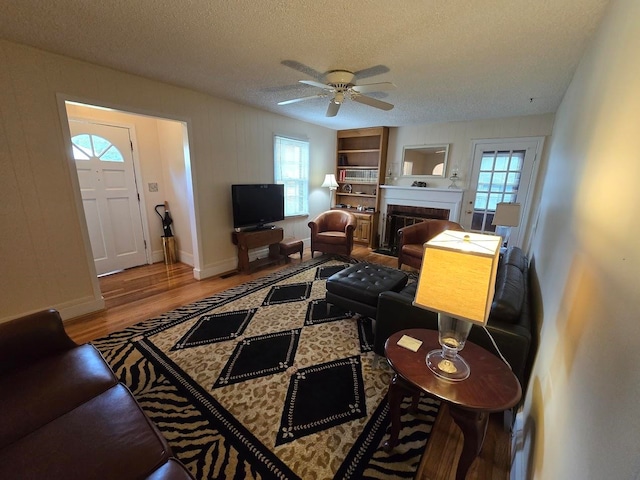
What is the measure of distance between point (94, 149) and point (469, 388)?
4.83 m

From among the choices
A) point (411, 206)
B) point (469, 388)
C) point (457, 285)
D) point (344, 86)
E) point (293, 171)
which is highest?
point (344, 86)

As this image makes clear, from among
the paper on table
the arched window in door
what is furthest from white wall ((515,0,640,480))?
the arched window in door

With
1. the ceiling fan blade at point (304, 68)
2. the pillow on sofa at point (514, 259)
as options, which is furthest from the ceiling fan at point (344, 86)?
the pillow on sofa at point (514, 259)

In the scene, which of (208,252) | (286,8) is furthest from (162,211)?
(286,8)

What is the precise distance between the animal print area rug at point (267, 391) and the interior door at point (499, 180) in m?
3.18

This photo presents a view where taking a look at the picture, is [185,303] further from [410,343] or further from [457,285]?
[457,285]

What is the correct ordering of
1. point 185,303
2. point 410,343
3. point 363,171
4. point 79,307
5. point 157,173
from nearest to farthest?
1. point 410,343
2. point 79,307
3. point 185,303
4. point 157,173
5. point 363,171

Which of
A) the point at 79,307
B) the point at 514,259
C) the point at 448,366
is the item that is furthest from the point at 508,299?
the point at 79,307

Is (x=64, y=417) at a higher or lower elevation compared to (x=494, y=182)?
lower

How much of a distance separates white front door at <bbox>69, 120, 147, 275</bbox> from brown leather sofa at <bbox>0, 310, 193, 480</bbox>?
2.56 metres

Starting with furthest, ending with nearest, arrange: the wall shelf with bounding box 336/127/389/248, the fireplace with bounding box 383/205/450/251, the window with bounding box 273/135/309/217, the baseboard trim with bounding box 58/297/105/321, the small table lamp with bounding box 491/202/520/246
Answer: the wall shelf with bounding box 336/127/389/248, the fireplace with bounding box 383/205/450/251, the window with bounding box 273/135/309/217, the small table lamp with bounding box 491/202/520/246, the baseboard trim with bounding box 58/297/105/321

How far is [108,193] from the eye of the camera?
3748 mm

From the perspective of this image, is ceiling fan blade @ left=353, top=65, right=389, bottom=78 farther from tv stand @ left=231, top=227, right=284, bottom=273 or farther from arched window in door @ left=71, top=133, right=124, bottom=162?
arched window in door @ left=71, top=133, right=124, bottom=162

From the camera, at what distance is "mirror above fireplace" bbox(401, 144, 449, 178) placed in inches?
189
